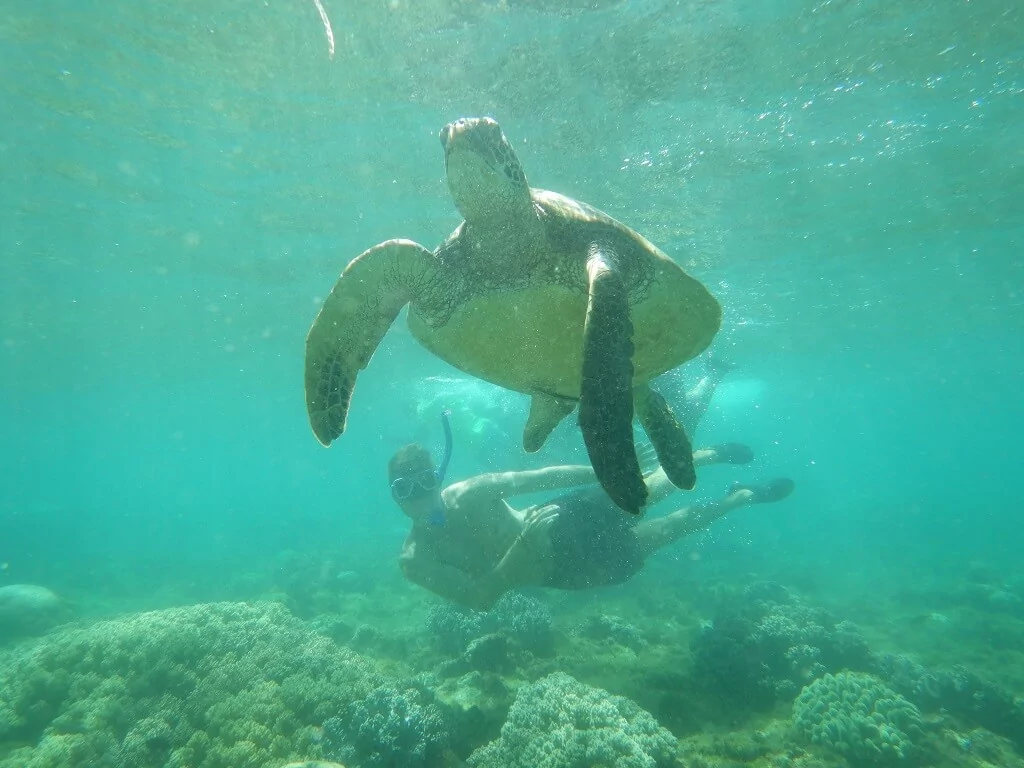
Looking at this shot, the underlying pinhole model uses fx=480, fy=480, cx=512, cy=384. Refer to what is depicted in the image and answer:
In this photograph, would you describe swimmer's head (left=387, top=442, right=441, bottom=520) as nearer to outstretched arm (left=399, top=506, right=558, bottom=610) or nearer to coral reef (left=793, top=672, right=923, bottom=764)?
outstretched arm (left=399, top=506, right=558, bottom=610)

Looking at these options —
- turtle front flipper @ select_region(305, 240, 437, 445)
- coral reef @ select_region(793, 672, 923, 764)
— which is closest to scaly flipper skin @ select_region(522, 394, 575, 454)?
turtle front flipper @ select_region(305, 240, 437, 445)

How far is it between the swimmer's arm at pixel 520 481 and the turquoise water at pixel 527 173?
6030mm

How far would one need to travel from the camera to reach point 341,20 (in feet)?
24.6

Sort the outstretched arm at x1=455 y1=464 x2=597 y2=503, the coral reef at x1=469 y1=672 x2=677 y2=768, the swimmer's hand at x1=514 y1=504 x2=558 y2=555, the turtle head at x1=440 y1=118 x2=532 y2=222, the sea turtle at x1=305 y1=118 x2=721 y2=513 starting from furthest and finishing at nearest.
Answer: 1. the outstretched arm at x1=455 y1=464 x2=597 y2=503
2. the swimmer's hand at x1=514 y1=504 x2=558 y2=555
3. the coral reef at x1=469 y1=672 x2=677 y2=768
4. the sea turtle at x1=305 y1=118 x2=721 y2=513
5. the turtle head at x1=440 y1=118 x2=532 y2=222

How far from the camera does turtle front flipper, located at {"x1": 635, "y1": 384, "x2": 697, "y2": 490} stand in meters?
4.68

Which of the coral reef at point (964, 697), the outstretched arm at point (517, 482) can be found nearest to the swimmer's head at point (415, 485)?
the outstretched arm at point (517, 482)

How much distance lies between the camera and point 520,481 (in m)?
7.55

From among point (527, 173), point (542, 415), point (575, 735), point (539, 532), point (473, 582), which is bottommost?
point (575, 735)

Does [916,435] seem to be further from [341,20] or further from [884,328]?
[341,20]

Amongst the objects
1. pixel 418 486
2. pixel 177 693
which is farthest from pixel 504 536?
pixel 177 693

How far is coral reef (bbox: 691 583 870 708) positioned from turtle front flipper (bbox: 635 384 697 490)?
336 cm

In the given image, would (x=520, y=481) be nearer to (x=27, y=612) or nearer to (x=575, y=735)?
(x=575, y=735)

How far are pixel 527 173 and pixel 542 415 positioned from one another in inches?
301

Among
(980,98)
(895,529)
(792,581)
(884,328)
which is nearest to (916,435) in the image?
(895,529)
